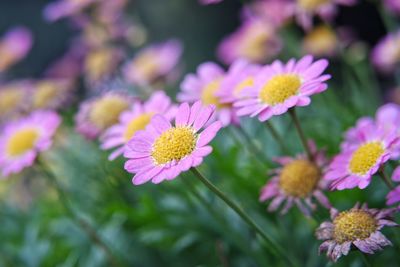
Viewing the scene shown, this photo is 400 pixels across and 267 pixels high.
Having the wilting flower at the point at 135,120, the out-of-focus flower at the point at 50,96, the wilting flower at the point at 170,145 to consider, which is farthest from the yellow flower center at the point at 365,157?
the out-of-focus flower at the point at 50,96

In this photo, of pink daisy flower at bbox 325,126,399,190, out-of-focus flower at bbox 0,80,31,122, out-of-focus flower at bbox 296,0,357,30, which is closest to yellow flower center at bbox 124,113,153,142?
pink daisy flower at bbox 325,126,399,190

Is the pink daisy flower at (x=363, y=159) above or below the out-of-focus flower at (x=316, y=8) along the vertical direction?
below

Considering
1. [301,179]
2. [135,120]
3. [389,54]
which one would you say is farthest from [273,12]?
[301,179]

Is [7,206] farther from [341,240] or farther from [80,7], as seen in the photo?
[341,240]

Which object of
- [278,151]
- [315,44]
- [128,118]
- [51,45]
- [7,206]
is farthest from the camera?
[51,45]

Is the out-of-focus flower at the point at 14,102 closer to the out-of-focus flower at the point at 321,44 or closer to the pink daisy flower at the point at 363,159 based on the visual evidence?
the out-of-focus flower at the point at 321,44

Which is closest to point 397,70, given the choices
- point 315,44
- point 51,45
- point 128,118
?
point 315,44

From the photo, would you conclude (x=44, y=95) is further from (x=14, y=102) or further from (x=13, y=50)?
(x=13, y=50)
